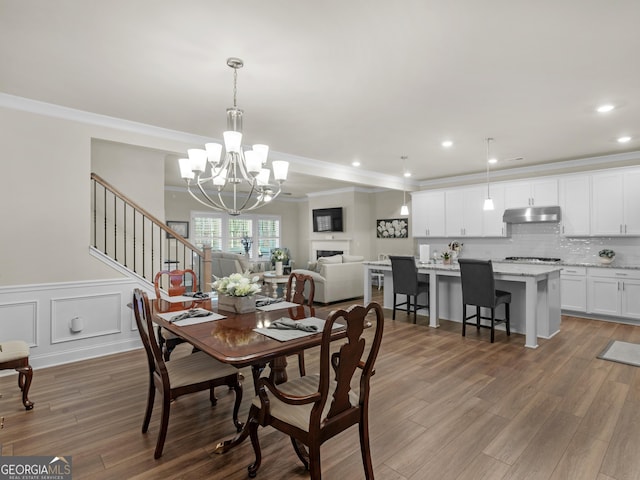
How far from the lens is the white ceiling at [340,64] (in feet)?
7.02

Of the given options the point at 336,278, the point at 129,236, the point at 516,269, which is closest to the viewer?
the point at 516,269

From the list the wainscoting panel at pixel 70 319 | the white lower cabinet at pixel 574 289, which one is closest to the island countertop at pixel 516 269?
the white lower cabinet at pixel 574 289

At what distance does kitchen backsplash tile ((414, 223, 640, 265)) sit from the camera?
563 cm

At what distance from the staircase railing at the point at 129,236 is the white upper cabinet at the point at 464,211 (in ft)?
16.8

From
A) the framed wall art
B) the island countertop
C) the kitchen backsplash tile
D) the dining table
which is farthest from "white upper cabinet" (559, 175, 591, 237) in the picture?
the dining table

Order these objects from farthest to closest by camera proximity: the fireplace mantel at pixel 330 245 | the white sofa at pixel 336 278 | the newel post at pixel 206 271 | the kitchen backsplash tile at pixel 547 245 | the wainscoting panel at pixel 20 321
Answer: the fireplace mantel at pixel 330 245, the white sofa at pixel 336 278, the kitchen backsplash tile at pixel 547 245, the newel post at pixel 206 271, the wainscoting panel at pixel 20 321

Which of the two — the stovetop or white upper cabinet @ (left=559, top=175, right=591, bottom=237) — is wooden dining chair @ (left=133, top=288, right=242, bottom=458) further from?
white upper cabinet @ (left=559, top=175, right=591, bottom=237)

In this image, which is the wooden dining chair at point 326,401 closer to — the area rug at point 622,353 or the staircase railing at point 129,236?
the staircase railing at point 129,236

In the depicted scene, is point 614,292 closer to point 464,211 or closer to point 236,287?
point 464,211

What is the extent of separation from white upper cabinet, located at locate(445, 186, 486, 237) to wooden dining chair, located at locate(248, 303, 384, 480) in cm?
609

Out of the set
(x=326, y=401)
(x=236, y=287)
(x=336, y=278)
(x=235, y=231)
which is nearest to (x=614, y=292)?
(x=336, y=278)

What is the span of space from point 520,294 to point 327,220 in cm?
593

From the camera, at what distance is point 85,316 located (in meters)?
3.82


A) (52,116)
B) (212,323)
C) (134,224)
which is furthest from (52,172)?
(212,323)
